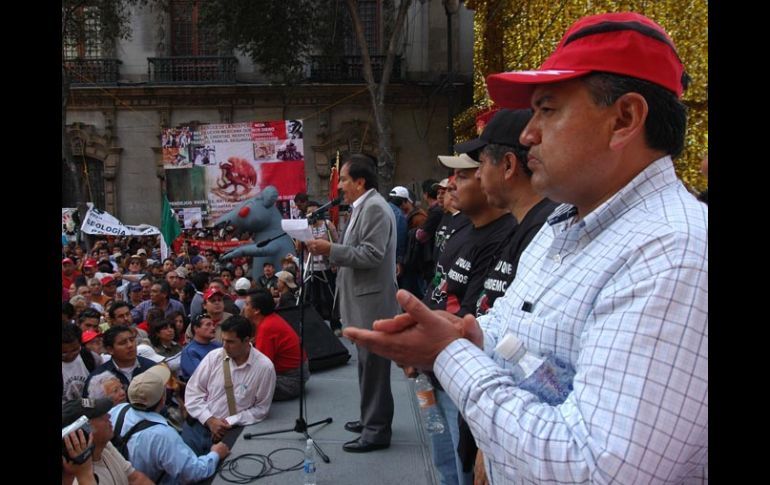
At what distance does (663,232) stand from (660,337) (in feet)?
0.70

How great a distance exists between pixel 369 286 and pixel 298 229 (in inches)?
25.9

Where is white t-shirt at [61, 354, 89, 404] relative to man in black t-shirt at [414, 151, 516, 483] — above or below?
below

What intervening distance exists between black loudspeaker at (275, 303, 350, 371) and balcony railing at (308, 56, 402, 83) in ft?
52.5

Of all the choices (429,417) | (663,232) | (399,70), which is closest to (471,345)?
(663,232)

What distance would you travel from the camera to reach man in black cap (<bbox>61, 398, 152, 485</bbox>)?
132 inches

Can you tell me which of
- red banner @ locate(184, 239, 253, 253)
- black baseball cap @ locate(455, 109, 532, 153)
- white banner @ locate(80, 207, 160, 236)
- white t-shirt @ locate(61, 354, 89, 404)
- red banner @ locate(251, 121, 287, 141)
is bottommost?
white t-shirt @ locate(61, 354, 89, 404)

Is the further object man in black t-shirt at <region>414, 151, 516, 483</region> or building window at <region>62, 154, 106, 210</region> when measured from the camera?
building window at <region>62, 154, 106, 210</region>

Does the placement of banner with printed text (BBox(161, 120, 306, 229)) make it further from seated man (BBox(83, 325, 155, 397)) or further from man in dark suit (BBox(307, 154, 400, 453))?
man in dark suit (BBox(307, 154, 400, 453))

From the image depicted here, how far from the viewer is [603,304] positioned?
1.19 metres

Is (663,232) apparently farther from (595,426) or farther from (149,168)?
(149,168)

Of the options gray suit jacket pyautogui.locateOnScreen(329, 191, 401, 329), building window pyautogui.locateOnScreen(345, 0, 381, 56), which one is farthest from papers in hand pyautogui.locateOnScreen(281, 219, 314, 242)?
building window pyautogui.locateOnScreen(345, 0, 381, 56)

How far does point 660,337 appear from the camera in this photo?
1080mm


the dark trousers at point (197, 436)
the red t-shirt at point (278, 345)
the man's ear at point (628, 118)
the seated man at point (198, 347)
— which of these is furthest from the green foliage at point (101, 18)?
the man's ear at point (628, 118)

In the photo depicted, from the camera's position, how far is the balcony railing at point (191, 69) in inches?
875
